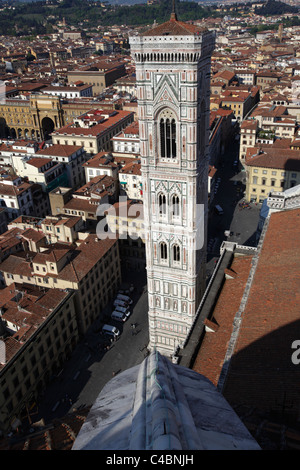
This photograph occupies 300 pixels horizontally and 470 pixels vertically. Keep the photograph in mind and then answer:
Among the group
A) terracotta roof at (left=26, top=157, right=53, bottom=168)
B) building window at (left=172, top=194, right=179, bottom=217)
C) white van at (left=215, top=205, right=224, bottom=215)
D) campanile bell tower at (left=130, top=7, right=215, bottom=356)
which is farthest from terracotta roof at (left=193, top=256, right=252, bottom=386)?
terracotta roof at (left=26, top=157, right=53, bottom=168)

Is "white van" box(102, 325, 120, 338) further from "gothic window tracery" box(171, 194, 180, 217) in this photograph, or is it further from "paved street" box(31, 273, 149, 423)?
"gothic window tracery" box(171, 194, 180, 217)

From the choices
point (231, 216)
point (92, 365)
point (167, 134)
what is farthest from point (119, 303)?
point (231, 216)

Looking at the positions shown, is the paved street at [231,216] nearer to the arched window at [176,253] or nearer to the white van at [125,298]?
the white van at [125,298]

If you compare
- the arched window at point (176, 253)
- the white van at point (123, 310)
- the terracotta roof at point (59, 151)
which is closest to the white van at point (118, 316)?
the white van at point (123, 310)

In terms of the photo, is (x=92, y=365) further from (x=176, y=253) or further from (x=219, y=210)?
(x=219, y=210)
